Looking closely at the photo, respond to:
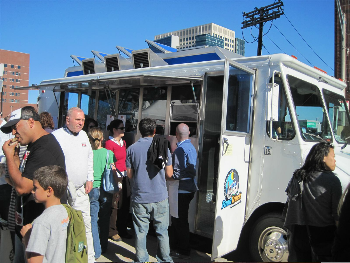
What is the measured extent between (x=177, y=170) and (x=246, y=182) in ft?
3.15

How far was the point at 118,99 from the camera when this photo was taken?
636cm

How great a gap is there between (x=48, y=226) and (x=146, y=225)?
1.88 m

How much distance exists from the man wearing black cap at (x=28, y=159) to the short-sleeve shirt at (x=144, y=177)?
117 centimetres

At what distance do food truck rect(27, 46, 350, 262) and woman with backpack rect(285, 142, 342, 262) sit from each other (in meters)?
0.95

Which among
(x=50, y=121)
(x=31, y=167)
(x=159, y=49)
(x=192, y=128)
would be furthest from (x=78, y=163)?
(x=159, y=49)

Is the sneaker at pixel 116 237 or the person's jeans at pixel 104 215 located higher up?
the person's jeans at pixel 104 215

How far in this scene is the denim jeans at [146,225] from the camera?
391 cm

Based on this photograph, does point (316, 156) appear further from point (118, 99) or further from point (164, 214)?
point (118, 99)

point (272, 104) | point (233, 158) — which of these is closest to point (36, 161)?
point (233, 158)

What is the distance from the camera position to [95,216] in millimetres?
4598

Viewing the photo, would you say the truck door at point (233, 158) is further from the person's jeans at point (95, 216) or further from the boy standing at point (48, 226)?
the boy standing at point (48, 226)

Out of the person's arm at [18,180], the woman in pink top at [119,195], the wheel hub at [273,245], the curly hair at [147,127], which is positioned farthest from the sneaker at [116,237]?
the person's arm at [18,180]

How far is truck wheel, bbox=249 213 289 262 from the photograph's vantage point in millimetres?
4039

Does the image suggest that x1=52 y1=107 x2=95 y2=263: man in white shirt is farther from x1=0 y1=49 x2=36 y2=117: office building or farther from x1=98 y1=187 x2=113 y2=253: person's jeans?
x1=0 y1=49 x2=36 y2=117: office building
